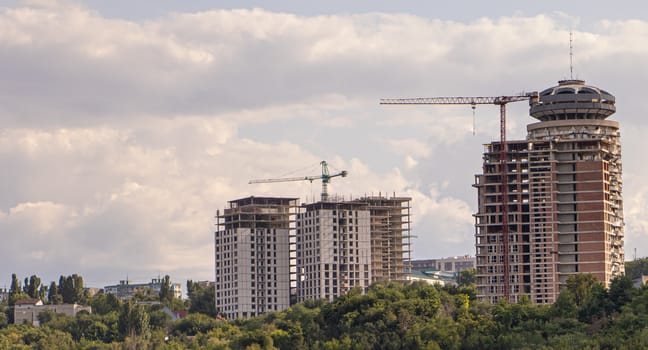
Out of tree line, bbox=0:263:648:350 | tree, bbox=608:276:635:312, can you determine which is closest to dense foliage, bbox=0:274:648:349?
tree line, bbox=0:263:648:350

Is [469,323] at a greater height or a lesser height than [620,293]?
lesser

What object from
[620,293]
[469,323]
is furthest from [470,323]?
[620,293]

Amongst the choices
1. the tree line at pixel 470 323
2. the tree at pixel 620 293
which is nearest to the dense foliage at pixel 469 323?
the tree line at pixel 470 323

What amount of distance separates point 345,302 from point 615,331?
143 ft

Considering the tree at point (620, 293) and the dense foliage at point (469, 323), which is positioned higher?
the tree at point (620, 293)

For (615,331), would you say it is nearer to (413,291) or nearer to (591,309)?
(591,309)

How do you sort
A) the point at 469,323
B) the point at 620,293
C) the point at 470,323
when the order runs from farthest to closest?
the point at 469,323
the point at 470,323
the point at 620,293

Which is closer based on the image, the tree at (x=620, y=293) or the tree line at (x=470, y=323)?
the tree line at (x=470, y=323)

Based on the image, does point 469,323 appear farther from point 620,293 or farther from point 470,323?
point 620,293

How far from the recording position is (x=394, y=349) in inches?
7151

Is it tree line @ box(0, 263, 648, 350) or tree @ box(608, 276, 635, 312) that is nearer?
tree line @ box(0, 263, 648, 350)

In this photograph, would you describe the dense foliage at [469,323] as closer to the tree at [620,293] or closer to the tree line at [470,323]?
the tree line at [470,323]

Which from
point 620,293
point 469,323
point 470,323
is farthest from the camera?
point 469,323

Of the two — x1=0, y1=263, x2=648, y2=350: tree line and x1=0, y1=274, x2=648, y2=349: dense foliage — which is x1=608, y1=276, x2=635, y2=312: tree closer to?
x1=0, y1=263, x2=648, y2=350: tree line
